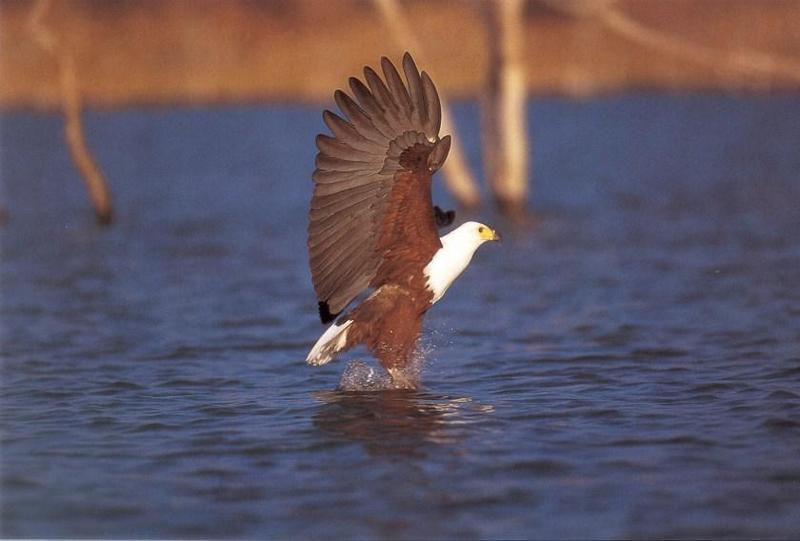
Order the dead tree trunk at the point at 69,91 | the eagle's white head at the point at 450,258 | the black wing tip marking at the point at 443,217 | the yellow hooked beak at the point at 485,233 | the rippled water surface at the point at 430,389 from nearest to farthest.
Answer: the rippled water surface at the point at 430,389 < the eagle's white head at the point at 450,258 < the yellow hooked beak at the point at 485,233 < the black wing tip marking at the point at 443,217 < the dead tree trunk at the point at 69,91

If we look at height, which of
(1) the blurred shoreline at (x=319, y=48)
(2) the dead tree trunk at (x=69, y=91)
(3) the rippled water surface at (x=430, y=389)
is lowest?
(3) the rippled water surface at (x=430, y=389)

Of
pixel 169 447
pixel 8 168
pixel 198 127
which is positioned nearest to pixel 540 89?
pixel 198 127

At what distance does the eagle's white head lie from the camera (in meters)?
7.55

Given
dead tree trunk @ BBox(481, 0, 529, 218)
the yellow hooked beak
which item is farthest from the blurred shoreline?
the yellow hooked beak

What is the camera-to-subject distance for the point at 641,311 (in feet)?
35.9

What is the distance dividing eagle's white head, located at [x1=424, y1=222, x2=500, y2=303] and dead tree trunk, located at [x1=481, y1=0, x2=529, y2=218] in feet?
31.5

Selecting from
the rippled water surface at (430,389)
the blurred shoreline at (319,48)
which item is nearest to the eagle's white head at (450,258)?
the rippled water surface at (430,389)

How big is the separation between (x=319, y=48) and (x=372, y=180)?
43801 mm

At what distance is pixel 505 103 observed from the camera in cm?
1719

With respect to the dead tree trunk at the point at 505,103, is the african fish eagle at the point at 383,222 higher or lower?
lower

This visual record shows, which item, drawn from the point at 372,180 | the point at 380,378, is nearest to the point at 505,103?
the point at 380,378

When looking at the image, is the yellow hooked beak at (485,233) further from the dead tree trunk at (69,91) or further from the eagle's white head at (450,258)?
the dead tree trunk at (69,91)

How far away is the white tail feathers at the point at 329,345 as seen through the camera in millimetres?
7625

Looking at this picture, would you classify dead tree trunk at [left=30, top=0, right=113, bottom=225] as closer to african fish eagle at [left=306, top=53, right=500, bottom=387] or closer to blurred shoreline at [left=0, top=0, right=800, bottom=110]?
african fish eagle at [left=306, top=53, right=500, bottom=387]
